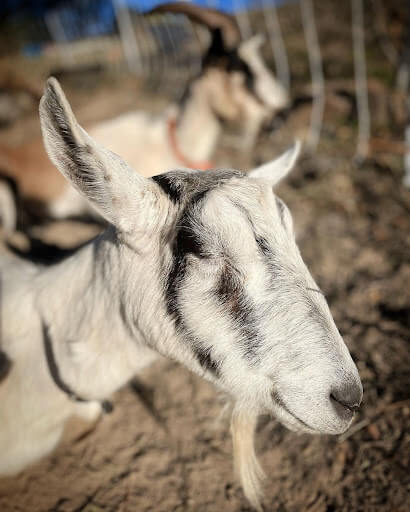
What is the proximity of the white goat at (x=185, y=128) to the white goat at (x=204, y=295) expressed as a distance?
8.82 feet

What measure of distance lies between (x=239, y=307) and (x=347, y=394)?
0.46m

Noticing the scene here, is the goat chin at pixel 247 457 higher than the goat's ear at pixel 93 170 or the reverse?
the reverse

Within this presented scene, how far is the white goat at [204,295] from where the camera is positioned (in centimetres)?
133

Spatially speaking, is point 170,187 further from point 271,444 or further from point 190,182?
point 271,444

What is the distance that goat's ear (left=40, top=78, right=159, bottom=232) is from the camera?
1.26 meters

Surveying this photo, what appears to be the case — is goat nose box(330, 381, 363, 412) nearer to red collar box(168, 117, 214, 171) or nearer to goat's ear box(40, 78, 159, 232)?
goat's ear box(40, 78, 159, 232)

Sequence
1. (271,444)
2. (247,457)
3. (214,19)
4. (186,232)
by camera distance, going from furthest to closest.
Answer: (214,19) < (271,444) < (247,457) < (186,232)

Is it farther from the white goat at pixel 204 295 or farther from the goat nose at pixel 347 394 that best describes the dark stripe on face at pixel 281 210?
the goat nose at pixel 347 394

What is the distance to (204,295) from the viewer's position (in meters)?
1.40

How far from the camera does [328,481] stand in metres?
2.12

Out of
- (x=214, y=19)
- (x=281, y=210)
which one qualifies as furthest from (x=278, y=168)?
(x=214, y=19)

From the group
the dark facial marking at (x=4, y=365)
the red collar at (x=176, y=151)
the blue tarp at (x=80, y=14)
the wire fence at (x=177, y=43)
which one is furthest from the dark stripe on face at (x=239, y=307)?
the blue tarp at (x=80, y=14)

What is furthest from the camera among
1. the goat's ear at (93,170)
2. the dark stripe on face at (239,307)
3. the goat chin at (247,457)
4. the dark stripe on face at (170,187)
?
the goat chin at (247,457)

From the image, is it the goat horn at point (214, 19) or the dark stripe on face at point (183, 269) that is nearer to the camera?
the dark stripe on face at point (183, 269)
